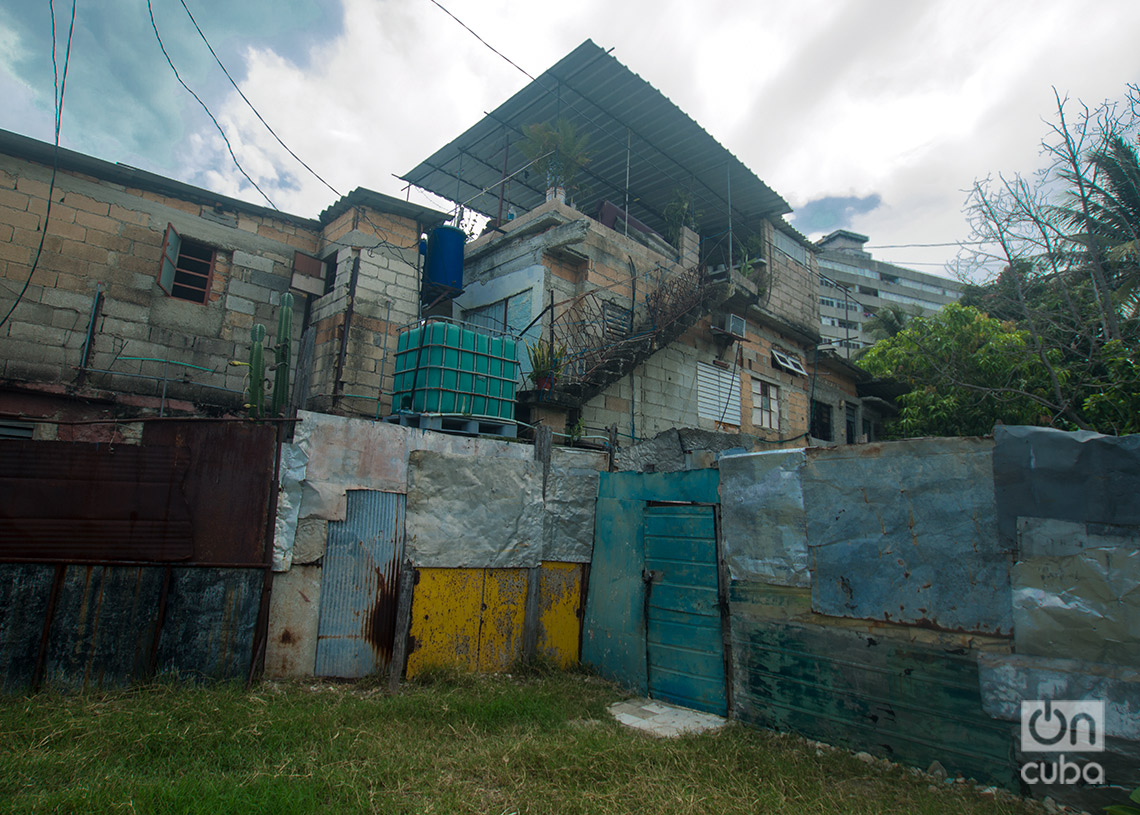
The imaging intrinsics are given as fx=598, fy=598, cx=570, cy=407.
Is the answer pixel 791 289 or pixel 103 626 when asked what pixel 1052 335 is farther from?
pixel 103 626

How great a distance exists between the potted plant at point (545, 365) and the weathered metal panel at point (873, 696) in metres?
6.26

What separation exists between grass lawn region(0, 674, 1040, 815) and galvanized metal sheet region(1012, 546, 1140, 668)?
49.4 inches

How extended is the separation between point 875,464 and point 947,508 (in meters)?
0.72

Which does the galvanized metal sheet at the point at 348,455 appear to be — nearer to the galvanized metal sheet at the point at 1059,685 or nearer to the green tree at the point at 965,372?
the galvanized metal sheet at the point at 1059,685

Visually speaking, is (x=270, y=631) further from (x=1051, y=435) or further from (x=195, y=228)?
(x=195, y=228)

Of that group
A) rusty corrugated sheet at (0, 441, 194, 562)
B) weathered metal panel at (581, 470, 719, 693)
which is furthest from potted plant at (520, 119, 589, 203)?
rusty corrugated sheet at (0, 441, 194, 562)

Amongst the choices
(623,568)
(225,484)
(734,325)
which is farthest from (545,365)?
(734,325)

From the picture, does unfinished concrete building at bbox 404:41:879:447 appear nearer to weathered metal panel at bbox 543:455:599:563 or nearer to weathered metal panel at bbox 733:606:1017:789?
weathered metal panel at bbox 543:455:599:563

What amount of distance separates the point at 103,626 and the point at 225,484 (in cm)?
165

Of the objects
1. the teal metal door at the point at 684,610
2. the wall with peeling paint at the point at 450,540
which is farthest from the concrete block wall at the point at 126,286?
the teal metal door at the point at 684,610

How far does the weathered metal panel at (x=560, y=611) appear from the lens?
8.09m

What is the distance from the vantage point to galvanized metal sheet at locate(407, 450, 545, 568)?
7449 millimetres

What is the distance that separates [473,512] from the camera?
7.76m

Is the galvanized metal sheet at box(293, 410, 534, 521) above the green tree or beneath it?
beneath
